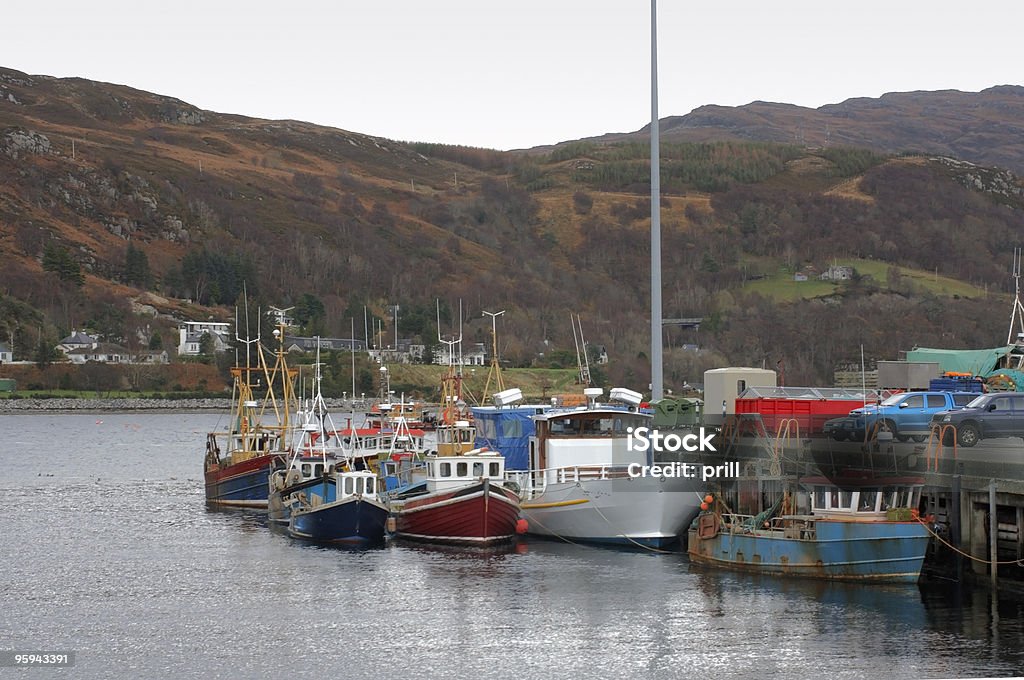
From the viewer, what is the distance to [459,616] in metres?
37.6

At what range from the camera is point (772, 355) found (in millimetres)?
178500

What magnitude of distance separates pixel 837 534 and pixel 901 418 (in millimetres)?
7820

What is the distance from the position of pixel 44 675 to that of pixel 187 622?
610cm

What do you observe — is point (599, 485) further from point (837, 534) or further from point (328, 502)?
point (328, 502)

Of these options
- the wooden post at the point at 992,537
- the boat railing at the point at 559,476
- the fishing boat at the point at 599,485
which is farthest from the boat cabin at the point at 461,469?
the wooden post at the point at 992,537

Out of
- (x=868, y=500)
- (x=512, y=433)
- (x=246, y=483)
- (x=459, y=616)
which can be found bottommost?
(x=459, y=616)

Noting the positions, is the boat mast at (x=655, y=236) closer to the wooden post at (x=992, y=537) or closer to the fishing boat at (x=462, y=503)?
the fishing boat at (x=462, y=503)

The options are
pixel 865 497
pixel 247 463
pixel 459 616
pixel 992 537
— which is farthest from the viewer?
pixel 247 463

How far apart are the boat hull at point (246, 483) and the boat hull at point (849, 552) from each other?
111ft

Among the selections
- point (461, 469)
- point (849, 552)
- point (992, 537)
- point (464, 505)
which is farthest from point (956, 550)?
point (461, 469)

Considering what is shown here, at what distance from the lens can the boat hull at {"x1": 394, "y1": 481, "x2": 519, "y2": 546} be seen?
49.3 metres

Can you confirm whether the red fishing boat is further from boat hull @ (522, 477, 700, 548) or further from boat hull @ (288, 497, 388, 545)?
boat hull @ (522, 477, 700, 548)

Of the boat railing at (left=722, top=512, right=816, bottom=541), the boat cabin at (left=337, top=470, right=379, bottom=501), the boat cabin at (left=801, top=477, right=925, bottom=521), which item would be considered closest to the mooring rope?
the boat cabin at (left=801, top=477, right=925, bottom=521)

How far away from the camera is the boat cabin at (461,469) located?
5075 centimetres
